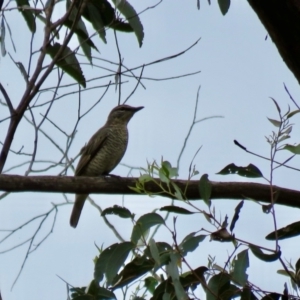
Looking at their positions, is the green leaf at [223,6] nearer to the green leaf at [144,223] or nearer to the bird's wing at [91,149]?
the green leaf at [144,223]

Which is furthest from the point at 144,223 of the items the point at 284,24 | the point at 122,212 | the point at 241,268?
the point at 284,24

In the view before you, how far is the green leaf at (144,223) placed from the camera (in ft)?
6.54

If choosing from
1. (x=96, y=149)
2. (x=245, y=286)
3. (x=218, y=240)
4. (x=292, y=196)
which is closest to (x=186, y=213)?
(x=218, y=240)

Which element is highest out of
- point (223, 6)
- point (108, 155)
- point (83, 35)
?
point (108, 155)

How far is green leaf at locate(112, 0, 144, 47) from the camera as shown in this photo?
2.53 meters

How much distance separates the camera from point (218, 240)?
6.19 feet

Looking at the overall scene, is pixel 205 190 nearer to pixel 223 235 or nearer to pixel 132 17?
pixel 223 235

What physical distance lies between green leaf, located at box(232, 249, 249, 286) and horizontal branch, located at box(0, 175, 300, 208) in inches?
14.2

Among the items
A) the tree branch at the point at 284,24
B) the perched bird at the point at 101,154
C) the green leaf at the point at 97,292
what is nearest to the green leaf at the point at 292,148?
the tree branch at the point at 284,24

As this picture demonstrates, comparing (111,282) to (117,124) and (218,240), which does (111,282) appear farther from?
(117,124)

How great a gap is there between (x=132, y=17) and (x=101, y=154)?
2.25m

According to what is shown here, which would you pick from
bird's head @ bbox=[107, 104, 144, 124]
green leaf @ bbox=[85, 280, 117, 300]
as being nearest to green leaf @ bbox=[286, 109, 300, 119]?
green leaf @ bbox=[85, 280, 117, 300]

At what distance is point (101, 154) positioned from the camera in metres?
4.71

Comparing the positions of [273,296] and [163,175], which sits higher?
[163,175]
